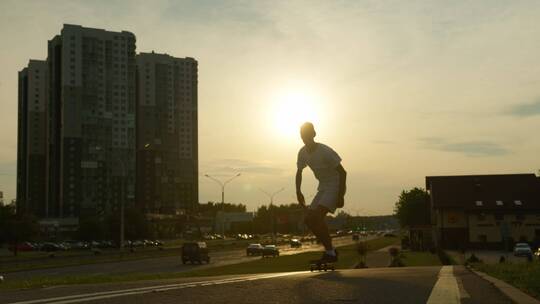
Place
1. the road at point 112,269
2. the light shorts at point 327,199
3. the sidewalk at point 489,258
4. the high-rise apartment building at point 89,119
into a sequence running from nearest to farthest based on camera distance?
the light shorts at point 327,199 → the sidewalk at point 489,258 → the road at point 112,269 → the high-rise apartment building at point 89,119

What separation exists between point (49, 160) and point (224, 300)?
122737 millimetres

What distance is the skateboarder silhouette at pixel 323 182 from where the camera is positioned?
45.9ft

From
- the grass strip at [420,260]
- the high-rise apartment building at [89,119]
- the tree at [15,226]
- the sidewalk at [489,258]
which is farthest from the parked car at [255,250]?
the high-rise apartment building at [89,119]

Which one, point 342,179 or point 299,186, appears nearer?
point 342,179

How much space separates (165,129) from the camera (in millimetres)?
141250

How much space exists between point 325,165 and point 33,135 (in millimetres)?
121810

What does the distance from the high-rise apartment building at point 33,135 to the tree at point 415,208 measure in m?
67.2

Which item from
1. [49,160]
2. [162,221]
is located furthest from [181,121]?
[49,160]

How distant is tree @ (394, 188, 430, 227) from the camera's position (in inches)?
4811

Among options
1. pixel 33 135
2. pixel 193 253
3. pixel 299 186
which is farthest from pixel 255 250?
pixel 33 135

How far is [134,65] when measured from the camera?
13188 cm

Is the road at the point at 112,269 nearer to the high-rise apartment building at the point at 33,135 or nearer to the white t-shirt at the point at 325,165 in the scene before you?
the white t-shirt at the point at 325,165

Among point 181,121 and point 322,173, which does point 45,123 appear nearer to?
point 181,121

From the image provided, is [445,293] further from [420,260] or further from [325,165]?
[420,260]
